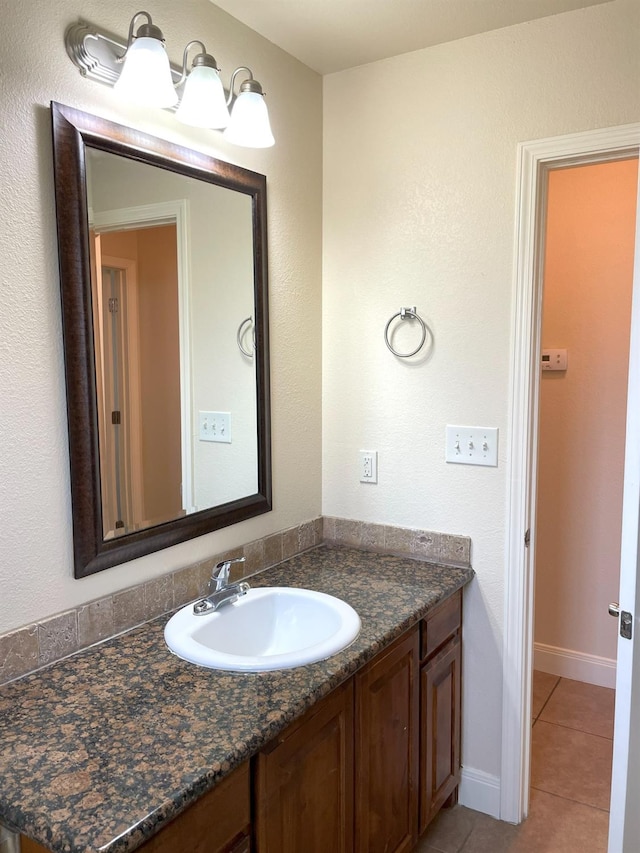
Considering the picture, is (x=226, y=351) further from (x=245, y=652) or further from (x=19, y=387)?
(x=245, y=652)

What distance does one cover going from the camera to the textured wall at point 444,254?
1.89 m

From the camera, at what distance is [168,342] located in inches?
68.2

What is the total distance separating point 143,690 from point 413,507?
1144 mm

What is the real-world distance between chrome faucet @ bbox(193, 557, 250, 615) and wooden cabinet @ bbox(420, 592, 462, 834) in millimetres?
532

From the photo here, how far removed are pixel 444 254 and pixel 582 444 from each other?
51.0 inches

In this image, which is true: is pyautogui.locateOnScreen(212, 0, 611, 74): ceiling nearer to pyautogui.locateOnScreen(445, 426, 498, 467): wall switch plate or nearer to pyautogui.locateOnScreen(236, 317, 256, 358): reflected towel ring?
pyautogui.locateOnScreen(236, 317, 256, 358): reflected towel ring

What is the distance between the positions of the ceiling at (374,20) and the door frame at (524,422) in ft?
1.15

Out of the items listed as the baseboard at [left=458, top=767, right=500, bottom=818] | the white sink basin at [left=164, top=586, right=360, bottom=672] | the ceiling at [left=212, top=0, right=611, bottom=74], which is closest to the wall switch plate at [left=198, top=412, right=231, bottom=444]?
the white sink basin at [left=164, top=586, right=360, bottom=672]

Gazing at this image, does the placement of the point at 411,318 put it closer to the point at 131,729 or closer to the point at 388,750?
the point at 388,750

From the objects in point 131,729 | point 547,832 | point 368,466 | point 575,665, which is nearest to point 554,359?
point 368,466

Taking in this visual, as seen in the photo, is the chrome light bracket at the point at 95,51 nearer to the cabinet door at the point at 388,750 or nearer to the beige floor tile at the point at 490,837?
the cabinet door at the point at 388,750

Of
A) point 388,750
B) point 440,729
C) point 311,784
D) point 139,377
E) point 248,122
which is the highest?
point 248,122

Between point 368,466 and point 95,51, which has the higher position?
point 95,51

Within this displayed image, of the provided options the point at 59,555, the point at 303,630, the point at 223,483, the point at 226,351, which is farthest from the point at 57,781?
the point at 226,351
